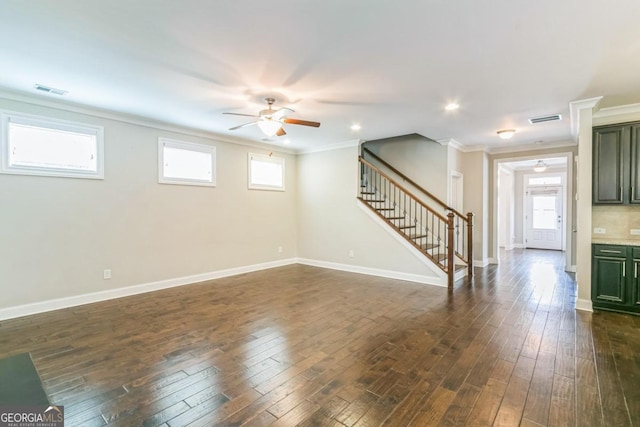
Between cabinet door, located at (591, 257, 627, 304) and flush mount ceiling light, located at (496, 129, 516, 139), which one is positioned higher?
flush mount ceiling light, located at (496, 129, 516, 139)

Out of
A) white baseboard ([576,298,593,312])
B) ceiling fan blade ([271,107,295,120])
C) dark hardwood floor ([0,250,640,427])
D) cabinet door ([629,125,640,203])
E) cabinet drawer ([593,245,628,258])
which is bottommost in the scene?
dark hardwood floor ([0,250,640,427])

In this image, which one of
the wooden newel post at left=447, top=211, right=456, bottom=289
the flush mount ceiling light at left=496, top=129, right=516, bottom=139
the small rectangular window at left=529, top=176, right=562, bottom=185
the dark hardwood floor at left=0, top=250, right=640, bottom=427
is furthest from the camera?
the small rectangular window at left=529, top=176, right=562, bottom=185

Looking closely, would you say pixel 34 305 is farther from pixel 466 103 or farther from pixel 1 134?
pixel 466 103

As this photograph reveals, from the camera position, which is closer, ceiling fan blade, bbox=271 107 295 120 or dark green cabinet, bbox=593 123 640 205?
ceiling fan blade, bbox=271 107 295 120

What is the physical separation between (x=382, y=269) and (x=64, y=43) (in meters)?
5.61

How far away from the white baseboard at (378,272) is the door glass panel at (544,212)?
7.12m

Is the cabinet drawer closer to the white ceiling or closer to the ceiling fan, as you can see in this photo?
the white ceiling

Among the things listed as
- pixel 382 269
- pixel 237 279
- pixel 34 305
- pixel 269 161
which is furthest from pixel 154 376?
pixel 269 161

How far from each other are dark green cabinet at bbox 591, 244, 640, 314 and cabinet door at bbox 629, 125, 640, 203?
71 centimetres

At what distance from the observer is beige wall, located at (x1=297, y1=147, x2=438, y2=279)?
6.06m

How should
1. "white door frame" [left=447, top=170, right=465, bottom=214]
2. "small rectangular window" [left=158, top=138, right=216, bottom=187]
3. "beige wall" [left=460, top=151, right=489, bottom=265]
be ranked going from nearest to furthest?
"small rectangular window" [left=158, top=138, right=216, bottom=187], "white door frame" [left=447, top=170, right=465, bottom=214], "beige wall" [left=460, top=151, right=489, bottom=265]

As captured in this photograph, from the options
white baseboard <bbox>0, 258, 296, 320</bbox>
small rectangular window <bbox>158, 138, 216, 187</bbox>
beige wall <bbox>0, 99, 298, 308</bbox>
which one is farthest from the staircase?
white baseboard <bbox>0, 258, 296, 320</bbox>

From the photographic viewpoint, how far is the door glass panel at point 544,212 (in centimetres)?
984

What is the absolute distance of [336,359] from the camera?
2770 millimetres
